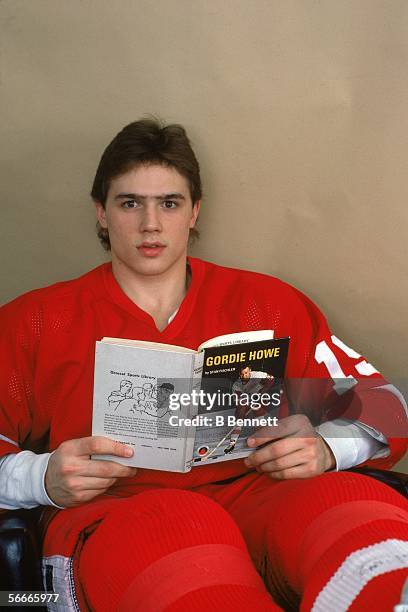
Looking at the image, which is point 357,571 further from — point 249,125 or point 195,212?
point 249,125

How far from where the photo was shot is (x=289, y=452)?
1535 mm

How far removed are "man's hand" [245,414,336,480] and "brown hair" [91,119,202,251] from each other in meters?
0.62

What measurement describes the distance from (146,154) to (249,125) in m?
0.33

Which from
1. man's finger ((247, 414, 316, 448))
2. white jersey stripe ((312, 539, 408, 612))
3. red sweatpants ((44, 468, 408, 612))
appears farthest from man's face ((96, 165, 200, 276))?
white jersey stripe ((312, 539, 408, 612))

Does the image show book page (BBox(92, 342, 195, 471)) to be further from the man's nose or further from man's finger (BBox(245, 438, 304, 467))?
the man's nose

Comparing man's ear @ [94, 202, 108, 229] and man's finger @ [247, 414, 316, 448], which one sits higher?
man's ear @ [94, 202, 108, 229]

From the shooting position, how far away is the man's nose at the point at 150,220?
1.71 m

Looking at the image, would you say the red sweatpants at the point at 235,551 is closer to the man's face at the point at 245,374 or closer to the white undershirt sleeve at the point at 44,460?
the white undershirt sleeve at the point at 44,460

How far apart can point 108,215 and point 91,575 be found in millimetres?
833

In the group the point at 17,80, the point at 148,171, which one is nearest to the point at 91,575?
Answer: the point at 148,171

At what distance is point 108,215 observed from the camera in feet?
5.88

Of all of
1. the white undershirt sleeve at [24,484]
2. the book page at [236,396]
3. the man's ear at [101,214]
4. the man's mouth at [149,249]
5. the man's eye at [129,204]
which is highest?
the man's eye at [129,204]

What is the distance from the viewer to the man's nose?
5.61ft

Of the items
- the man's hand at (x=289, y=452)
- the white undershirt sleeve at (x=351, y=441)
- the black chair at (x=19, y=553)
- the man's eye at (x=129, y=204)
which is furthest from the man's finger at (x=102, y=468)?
the man's eye at (x=129, y=204)
